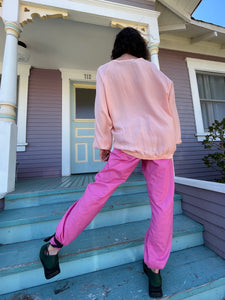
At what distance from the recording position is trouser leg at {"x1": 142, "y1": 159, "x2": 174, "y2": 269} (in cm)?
85

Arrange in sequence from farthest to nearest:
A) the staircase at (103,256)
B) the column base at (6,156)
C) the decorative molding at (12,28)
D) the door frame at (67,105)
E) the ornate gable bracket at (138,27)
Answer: the door frame at (67,105)
the ornate gable bracket at (138,27)
the decorative molding at (12,28)
the column base at (6,156)
the staircase at (103,256)

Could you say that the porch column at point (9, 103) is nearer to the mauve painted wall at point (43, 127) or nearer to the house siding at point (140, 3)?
the mauve painted wall at point (43, 127)

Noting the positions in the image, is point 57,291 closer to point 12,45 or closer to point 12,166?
point 12,166

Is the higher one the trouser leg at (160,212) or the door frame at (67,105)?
the door frame at (67,105)

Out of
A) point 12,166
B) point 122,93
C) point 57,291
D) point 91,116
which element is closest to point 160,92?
point 122,93

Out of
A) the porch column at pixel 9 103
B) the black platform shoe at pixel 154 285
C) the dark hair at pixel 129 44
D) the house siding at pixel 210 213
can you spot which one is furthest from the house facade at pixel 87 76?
the black platform shoe at pixel 154 285

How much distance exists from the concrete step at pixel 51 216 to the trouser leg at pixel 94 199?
1.74 feet

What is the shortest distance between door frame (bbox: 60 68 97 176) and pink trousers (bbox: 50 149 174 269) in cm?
224

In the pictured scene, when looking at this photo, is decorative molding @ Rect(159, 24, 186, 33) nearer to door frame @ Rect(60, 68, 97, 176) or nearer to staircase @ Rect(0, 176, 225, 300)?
door frame @ Rect(60, 68, 97, 176)

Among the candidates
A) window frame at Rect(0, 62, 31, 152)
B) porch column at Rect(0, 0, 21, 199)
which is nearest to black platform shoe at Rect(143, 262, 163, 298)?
porch column at Rect(0, 0, 21, 199)

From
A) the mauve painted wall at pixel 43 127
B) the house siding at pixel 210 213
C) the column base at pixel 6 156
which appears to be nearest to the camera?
the house siding at pixel 210 213

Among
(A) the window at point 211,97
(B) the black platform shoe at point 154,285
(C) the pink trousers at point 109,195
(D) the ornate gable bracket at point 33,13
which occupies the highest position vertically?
(D) the ornate gable bracket at point 33,13

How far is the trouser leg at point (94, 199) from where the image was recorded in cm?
82

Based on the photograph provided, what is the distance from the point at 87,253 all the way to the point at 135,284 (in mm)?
374
